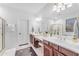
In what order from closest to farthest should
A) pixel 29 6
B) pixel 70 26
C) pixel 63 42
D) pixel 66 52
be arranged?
pixel 66 52 → pixel 63 42 → pixel 70 26 → pixel 29 6

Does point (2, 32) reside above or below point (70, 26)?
below

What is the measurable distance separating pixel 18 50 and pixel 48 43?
0.59 metres

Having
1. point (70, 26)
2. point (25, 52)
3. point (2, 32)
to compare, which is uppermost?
point (70, 26)

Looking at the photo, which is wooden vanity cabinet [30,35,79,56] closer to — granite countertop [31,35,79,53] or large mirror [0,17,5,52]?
granite countertop [31,35,79,53]

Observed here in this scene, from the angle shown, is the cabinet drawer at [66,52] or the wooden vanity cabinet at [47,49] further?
the wooden vanity cabinet at [47,49]

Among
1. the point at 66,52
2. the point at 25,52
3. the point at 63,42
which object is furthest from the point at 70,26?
the point at 25,52

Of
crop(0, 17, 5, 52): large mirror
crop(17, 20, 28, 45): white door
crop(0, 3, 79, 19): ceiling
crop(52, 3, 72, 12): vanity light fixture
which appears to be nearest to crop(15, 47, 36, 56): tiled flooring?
crop(17, 20, 28, 45): white door

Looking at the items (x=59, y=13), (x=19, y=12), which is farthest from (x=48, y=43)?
(x=19, y=12)

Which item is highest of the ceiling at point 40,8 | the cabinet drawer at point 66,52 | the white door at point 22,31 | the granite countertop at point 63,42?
the ceiling at point 40,8

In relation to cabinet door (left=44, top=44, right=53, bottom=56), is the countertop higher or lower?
higher

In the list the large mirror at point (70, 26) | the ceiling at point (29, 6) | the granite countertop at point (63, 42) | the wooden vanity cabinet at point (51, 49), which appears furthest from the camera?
the ceiling at point (29, 6)

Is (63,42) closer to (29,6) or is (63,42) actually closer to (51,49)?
(51,49)

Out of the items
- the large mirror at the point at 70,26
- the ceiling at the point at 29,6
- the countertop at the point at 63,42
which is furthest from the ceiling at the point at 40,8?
the countertop at the point at 63,42

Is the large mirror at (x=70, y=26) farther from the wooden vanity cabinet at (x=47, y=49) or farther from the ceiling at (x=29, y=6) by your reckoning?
the ceiling at (x=29, y=6)
